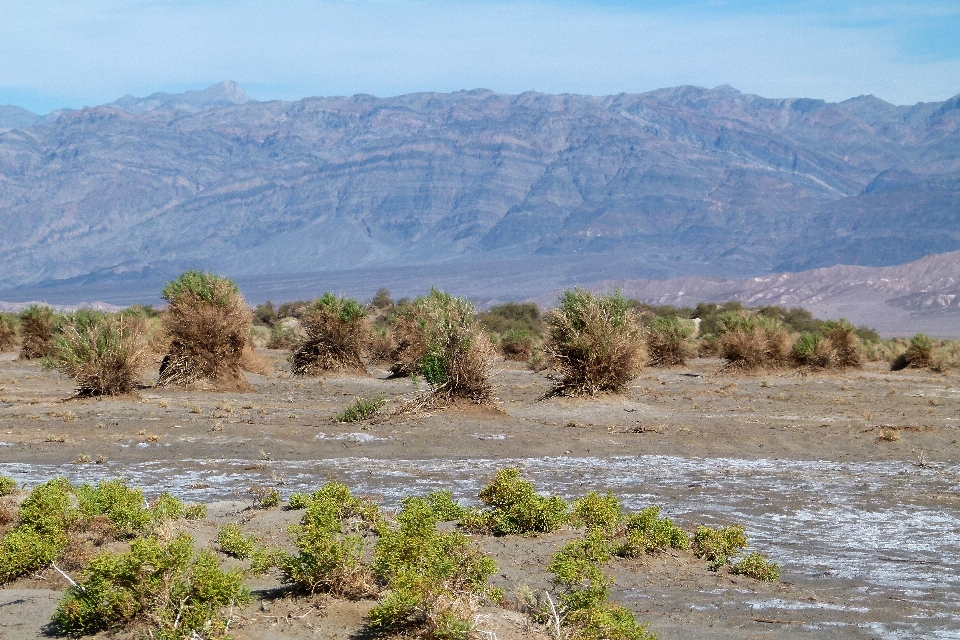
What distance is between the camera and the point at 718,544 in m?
9.71

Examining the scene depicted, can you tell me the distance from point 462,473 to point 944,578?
7.01m

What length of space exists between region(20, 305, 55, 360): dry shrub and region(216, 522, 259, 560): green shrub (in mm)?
Result: 25841

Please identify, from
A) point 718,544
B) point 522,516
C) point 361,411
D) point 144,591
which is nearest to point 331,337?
point 361,411

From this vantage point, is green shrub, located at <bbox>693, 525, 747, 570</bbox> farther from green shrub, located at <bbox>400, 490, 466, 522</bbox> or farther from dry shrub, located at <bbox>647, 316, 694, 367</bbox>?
dry shrub, located at <bbox>647, 316, 694, 367</bbox>

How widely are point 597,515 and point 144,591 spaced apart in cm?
484

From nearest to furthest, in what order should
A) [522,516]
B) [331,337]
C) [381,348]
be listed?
1. [522,516]
2. [331,337]
3. [381,348]

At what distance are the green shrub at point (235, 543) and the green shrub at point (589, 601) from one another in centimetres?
272

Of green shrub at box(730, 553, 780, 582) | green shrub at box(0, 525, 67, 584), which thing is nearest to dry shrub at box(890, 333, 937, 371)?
green shrub at box(730, 553, 780, 582)

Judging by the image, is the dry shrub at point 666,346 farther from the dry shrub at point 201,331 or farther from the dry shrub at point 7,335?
the dry shrub at point 7,335

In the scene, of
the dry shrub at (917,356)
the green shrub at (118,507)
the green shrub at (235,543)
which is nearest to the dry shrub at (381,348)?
Result: the dry shrub at (917,356)

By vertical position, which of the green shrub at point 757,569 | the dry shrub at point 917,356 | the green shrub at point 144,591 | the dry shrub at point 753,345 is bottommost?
the dry shrub at point 917,356

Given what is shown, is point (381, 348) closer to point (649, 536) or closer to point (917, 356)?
point (917, 356)

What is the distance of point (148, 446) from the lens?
52.5 feet

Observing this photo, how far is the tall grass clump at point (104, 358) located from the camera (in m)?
20.0
